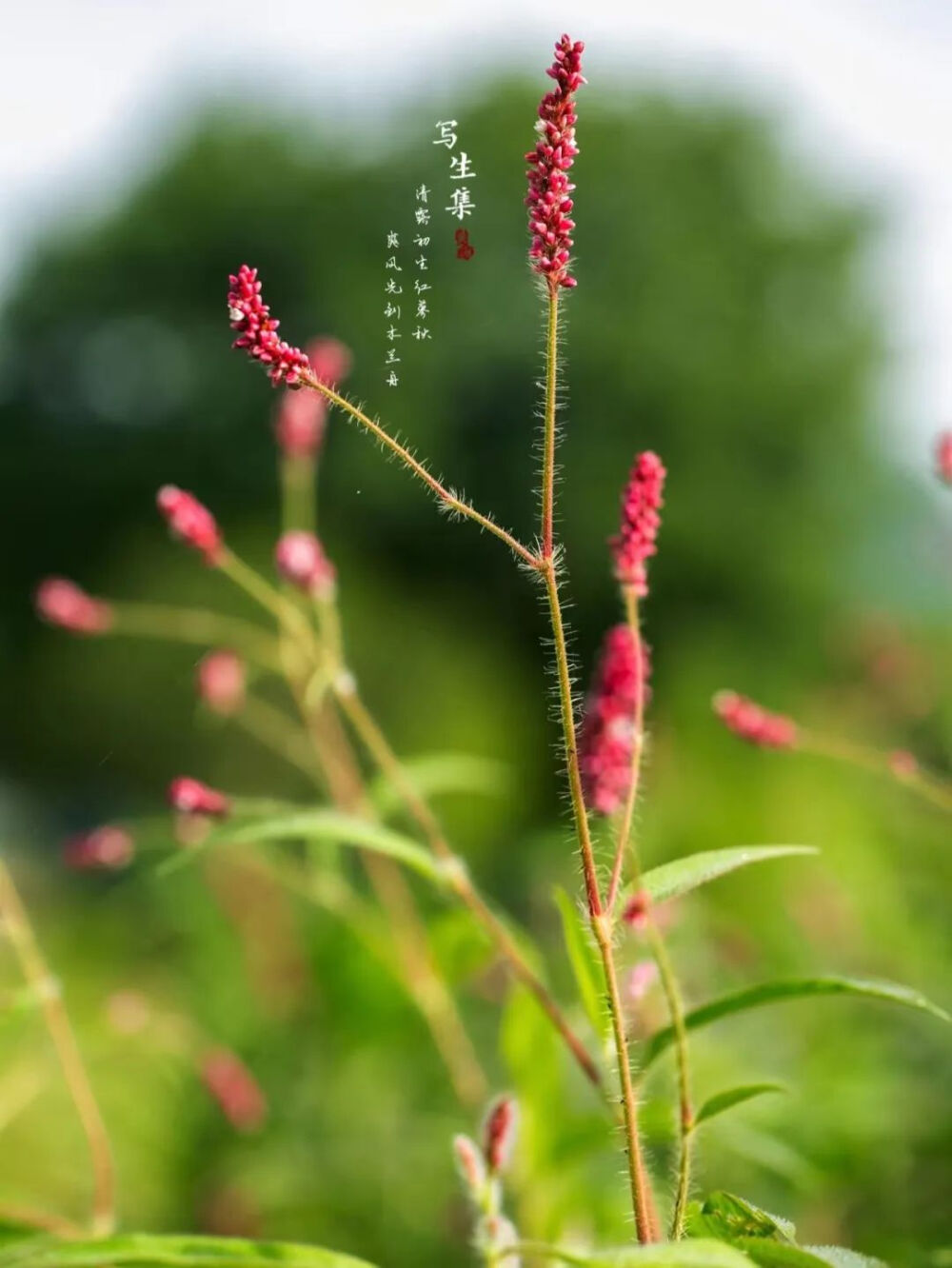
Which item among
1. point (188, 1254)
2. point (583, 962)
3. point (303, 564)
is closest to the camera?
point (188, 1254)

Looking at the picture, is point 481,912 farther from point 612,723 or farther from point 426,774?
point 426,774

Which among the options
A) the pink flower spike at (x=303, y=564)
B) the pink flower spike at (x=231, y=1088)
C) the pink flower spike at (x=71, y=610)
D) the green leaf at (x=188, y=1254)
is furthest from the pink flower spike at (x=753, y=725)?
the pink flower spike at (x=231, y=1088)

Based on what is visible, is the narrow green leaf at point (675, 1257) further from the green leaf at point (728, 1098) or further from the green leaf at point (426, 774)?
the green leaf at point (426, 774)

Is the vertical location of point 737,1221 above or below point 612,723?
below

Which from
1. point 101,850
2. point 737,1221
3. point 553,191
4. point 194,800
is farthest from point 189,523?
point 737,1221

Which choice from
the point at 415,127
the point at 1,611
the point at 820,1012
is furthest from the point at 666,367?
the point at 820,1012

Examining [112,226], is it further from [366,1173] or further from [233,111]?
[366,1173]
